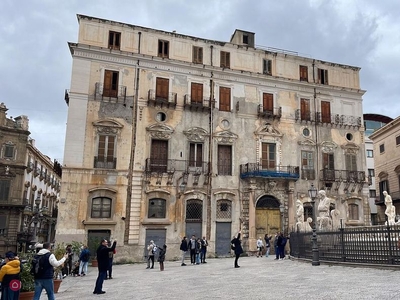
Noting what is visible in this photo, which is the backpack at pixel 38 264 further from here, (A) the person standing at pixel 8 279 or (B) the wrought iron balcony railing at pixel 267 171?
(B) the wrought iron balcony railing at pixel 267 171

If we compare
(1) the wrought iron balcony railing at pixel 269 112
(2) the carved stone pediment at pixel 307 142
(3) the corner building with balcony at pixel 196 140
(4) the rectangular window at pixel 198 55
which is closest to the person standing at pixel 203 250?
(3) the corner building with balcony at pixel 196 140

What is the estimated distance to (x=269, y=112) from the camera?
2991 cm

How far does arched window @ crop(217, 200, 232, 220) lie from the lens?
89.9 feet

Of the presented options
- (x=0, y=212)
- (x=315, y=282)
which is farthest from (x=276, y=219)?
(x=0, y=212)

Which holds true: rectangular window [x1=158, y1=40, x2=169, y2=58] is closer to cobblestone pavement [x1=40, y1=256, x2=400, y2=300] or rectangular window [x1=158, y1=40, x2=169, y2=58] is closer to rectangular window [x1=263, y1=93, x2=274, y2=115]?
rectangular window [x1=263, y1=93, x2=274, y2=115]

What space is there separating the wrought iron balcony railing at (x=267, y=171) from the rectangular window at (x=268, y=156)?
1.06 feet

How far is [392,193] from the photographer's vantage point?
130 ft

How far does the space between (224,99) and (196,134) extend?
12.2ft

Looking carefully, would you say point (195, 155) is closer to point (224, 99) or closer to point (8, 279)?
point (224, 99)

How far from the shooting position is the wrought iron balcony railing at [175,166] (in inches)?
1038

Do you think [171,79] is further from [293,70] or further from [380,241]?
[380,241]

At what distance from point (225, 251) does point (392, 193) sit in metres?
22.4

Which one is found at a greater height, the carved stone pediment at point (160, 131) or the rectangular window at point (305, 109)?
the rectangular window at point (305, 109)

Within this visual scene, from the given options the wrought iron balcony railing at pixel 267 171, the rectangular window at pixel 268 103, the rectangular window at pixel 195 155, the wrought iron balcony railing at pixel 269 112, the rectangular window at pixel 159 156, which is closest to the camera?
the rectangular window at pixel 159 156
